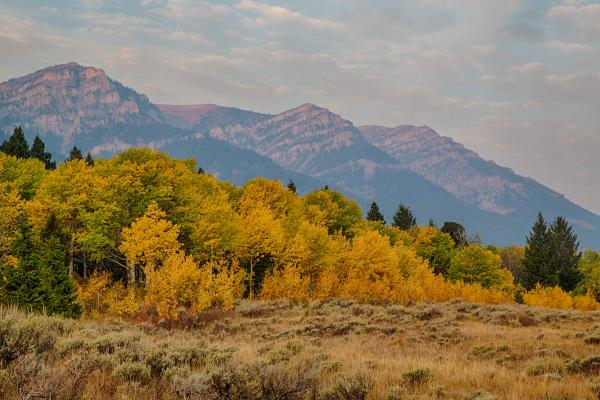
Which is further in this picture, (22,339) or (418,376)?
(418,376)

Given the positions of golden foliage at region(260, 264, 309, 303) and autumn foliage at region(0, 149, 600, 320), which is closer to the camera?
autumn foliage at region(0, 149, 600, 320)

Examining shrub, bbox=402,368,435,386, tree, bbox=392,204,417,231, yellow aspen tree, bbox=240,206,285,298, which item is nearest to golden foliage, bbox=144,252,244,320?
yellow aspen tree, bbox=240,206,285,298

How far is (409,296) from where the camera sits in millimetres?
48219

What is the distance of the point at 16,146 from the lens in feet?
233

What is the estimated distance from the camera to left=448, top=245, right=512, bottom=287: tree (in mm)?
77438

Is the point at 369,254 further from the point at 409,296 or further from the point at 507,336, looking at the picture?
the point at 507,336

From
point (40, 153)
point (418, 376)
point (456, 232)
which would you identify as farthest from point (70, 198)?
point (456, 232)

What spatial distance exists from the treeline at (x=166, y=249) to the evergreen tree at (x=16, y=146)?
19524mm

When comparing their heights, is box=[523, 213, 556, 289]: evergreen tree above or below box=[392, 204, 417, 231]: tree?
below

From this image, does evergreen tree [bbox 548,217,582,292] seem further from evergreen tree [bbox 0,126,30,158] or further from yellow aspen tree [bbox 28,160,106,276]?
evergreen tree [bbox 0,126,30,158]

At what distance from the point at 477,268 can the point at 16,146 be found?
78734 millimetres

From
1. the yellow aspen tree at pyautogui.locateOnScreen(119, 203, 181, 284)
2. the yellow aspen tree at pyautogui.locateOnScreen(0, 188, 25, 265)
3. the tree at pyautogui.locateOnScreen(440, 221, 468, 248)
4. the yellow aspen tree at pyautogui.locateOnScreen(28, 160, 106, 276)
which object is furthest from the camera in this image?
the tree at pyautogui.locateOnScreen(440, 221, 468, 248)

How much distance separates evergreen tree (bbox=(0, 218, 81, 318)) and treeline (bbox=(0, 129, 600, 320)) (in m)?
0.06

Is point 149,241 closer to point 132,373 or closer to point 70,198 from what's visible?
point 70,198
